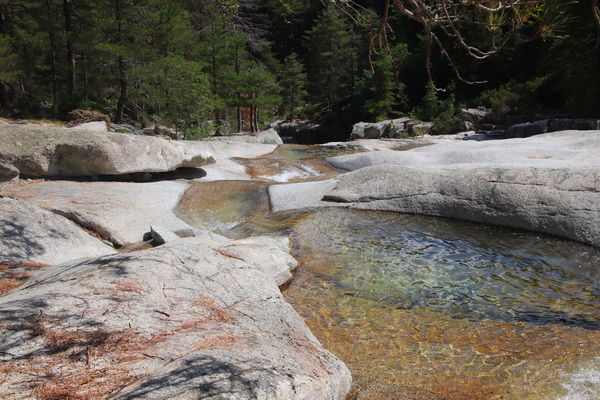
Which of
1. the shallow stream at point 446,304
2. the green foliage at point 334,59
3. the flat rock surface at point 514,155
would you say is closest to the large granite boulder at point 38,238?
the shallow stream at point 446,304

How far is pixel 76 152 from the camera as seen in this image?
8102 millimetres

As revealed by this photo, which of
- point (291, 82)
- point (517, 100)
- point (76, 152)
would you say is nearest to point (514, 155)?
point (76, 152)

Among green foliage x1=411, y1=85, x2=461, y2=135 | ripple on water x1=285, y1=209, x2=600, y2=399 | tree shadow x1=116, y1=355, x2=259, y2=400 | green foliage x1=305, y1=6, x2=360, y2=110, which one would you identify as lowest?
A: ripple on water x1=285, y1=209, x2=600, y2=399

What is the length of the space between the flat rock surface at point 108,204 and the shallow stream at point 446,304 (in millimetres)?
1567

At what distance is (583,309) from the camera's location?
151 inches

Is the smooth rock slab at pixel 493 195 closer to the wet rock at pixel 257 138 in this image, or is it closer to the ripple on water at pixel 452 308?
the ripple on water at pixel 452 308

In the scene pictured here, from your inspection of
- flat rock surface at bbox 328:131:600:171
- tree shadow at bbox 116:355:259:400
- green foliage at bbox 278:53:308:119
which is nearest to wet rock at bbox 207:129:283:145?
flat rock surface at bbox 328:131:600:171

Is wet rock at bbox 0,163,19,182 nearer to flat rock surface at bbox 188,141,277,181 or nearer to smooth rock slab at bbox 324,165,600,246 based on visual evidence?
flat rock surface at bbox 188,141,277,181

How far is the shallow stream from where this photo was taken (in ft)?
9.24

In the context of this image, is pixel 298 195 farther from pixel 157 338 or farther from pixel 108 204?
pixel 157 338

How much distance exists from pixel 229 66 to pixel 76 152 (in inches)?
734

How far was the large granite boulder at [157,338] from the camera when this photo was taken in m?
2.01

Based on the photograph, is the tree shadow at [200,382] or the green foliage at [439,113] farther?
the green foliage at [439,113]

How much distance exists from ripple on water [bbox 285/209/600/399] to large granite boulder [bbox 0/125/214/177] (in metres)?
4.43
